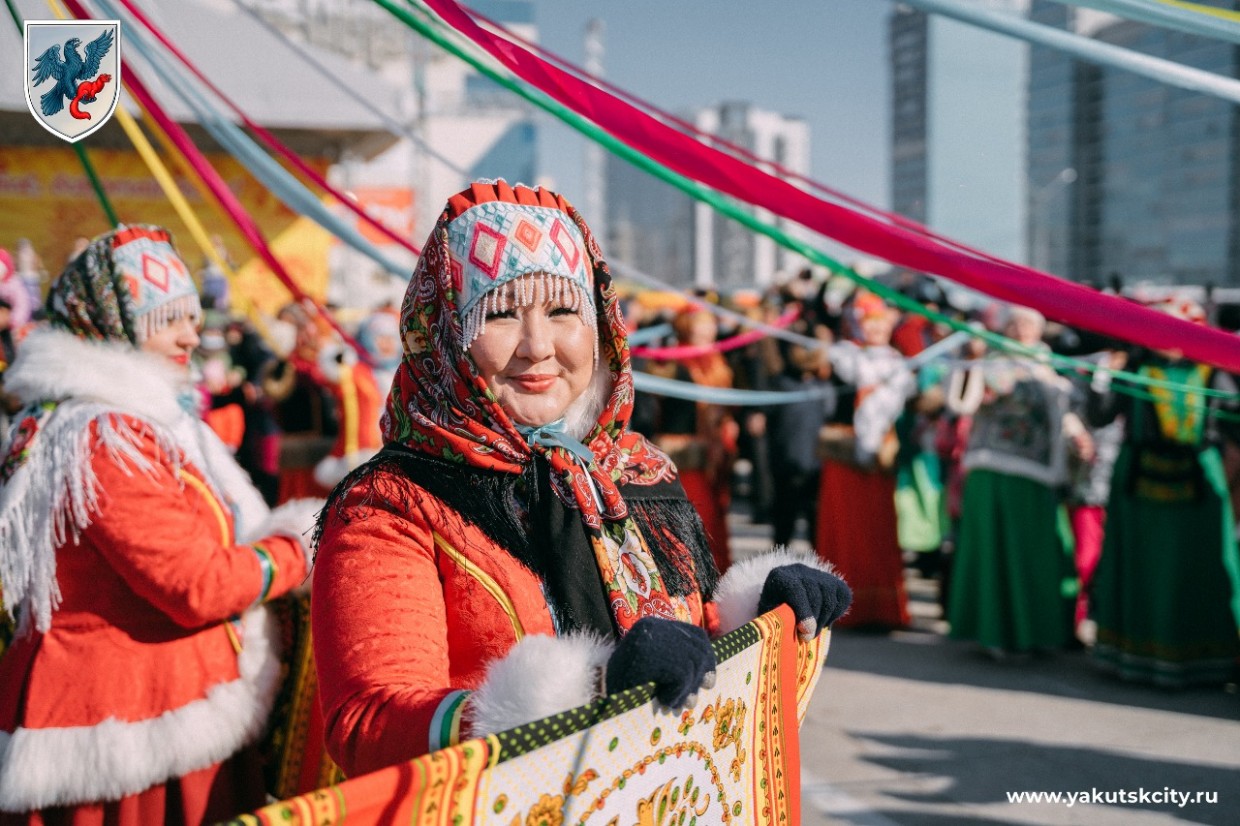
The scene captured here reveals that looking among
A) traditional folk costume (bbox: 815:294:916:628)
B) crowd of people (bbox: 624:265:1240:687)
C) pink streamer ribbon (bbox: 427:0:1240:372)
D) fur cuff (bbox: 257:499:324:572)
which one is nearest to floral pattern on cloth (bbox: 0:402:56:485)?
fur cuff (bbox: 257:499:324:572)

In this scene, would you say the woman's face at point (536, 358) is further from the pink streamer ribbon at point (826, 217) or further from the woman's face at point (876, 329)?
the woman's face at point (876, 329)

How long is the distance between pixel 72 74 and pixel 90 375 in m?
0.66

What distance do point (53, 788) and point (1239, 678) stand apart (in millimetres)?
5449

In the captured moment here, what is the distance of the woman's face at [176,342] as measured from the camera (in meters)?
2.58

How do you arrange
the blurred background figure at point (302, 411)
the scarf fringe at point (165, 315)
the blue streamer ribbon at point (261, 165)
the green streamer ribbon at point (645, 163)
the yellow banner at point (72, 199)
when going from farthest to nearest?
the yellow banner at point (72, 199)
the blurred background figure at point (302, 411)
the blue streamer ribbon at point (261, 165)
the scarf fringe at point (165, 315)
the green streamer ribbon at point (645, 163)

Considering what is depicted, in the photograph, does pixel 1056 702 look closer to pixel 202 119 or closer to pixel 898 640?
pixel 898 640

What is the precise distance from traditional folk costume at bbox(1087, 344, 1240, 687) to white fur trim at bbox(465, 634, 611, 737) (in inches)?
189

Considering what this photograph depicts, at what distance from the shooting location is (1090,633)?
6.78 metres

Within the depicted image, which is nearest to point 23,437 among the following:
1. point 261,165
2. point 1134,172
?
point 261,165

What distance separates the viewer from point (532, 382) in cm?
159

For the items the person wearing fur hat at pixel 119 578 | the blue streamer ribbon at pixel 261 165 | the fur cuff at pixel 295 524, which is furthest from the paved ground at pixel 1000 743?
the blue streamer ribbon at pixel 261 165

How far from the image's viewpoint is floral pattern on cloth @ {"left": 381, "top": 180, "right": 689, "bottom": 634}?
1.55 meters

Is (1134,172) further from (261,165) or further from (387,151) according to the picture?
(261,165)

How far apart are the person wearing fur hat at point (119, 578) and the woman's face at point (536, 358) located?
115cm
